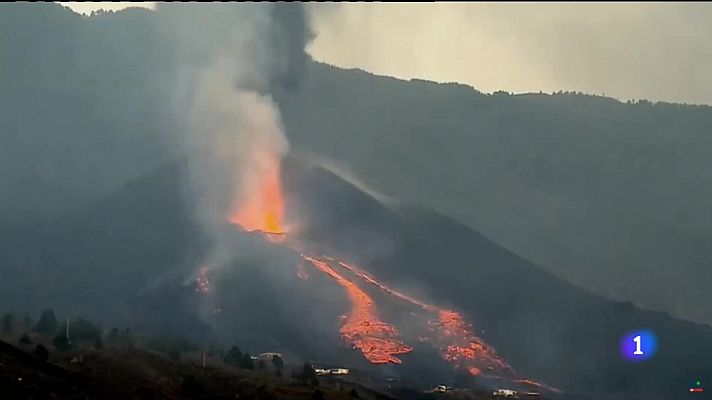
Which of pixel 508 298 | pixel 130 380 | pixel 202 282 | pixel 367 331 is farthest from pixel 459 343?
pixel 130 380

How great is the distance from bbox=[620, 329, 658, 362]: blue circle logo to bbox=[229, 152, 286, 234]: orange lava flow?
1853 inches

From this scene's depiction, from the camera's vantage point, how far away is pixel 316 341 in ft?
369

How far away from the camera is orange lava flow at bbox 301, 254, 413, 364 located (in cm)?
10912

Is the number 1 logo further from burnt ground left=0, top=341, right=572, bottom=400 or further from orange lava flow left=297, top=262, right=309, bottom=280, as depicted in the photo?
burnt ground left=0, top=341, right=572, bottom=400

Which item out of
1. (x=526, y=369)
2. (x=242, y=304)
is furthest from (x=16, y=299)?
(x=526, y=369)

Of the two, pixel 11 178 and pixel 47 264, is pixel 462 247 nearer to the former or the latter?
pixel 47 264

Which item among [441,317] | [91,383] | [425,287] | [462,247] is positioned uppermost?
[462,247]

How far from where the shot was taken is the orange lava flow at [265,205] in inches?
5906

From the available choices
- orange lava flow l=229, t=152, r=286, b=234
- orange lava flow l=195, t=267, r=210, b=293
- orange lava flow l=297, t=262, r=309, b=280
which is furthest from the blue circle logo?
orange lava flow l=195, t=267, r=210, b=293

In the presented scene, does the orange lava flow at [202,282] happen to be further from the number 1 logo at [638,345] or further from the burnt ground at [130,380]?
the number 1 logo at [638,345]

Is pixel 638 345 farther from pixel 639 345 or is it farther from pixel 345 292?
pixel 345 292

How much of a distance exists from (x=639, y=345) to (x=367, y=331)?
44078 mm

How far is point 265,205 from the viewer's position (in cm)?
15725

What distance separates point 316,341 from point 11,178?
348 feet
